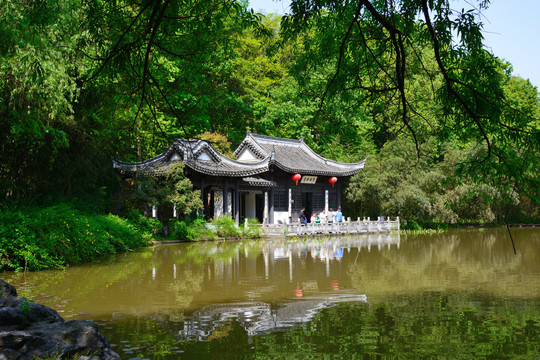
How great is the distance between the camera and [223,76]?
91.3 feet

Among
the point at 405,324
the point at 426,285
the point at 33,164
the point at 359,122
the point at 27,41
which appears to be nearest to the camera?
the point at 405,324

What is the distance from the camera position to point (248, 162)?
24.3 metres

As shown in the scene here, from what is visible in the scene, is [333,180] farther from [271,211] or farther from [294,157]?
[271,211]

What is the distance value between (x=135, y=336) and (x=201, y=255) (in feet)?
28.6

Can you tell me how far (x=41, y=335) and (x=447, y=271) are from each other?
847cm

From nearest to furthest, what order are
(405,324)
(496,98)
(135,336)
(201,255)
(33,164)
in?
(496,98), (135,336), (405,324), (33,164), (201,255)

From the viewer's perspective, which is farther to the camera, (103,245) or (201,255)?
(201,255)

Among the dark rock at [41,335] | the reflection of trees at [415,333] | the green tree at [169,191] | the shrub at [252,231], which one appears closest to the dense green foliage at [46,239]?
the green tree at [169,191]

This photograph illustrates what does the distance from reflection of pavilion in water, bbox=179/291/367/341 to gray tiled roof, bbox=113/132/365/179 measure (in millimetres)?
10386

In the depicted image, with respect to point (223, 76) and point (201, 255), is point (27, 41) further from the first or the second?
point (223, 76)

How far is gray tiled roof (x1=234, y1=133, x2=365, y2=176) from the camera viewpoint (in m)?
24.8

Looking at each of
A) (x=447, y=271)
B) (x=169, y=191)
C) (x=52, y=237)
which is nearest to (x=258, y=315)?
(x=447, y=271)

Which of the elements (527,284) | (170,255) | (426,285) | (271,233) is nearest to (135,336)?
(426,285)

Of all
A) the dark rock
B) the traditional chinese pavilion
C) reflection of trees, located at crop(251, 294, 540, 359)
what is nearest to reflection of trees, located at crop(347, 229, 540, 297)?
reflection of trees, located at crop(251, 294, 540, 359)
